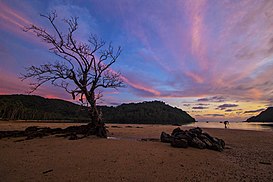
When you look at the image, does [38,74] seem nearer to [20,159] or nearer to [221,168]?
[20,159]

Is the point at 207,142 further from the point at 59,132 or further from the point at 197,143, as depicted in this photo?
the point at 59,132

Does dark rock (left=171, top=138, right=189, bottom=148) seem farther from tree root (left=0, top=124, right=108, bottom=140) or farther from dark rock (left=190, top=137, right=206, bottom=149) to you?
tree root (left=0, top=124, right=108, bottom=140)

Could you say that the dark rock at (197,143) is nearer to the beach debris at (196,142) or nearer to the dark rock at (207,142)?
the beach debris at (196,142)

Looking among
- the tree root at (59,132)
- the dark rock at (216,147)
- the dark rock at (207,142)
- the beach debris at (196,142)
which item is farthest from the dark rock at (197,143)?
the tree root at (59,132)

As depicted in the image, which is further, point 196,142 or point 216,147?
point 196,142

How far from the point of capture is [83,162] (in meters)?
6.92

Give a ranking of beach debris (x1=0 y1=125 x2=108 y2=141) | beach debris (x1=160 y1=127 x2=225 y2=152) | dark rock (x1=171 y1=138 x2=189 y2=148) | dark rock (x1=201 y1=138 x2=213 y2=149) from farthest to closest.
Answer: beach debris (x1=0 y1=125 x2=108 y2=141), dark rock (x1=201 y1=138 x2=213 y2=149), beach debris (x1=160 y1=127 x2=225 y2=152), dark rock (x1=171 y1=138 x2=189 y2=148)

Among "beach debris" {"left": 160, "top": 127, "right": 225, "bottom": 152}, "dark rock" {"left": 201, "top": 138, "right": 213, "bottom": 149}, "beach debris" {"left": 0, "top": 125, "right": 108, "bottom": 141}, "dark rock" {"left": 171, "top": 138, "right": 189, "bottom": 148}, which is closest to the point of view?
"dark rock" {"left": 171, "top": 138, "right": 189, "bottom": 148}

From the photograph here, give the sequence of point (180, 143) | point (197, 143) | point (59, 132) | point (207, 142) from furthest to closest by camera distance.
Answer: point (59, 132) → point (207, 142) → point (197, 143) → point (180, 143)

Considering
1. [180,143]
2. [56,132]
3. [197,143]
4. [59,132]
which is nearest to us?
[180,143]

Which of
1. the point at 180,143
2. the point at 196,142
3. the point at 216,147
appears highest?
the point at 196,142

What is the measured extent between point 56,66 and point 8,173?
1254cm

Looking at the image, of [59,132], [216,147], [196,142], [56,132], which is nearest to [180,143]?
[196,142]

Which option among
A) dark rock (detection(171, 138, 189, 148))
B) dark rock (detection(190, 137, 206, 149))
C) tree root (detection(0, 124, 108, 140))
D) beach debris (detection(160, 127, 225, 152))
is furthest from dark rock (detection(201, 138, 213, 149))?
tree root (detection(0, 124, 108, 140))
